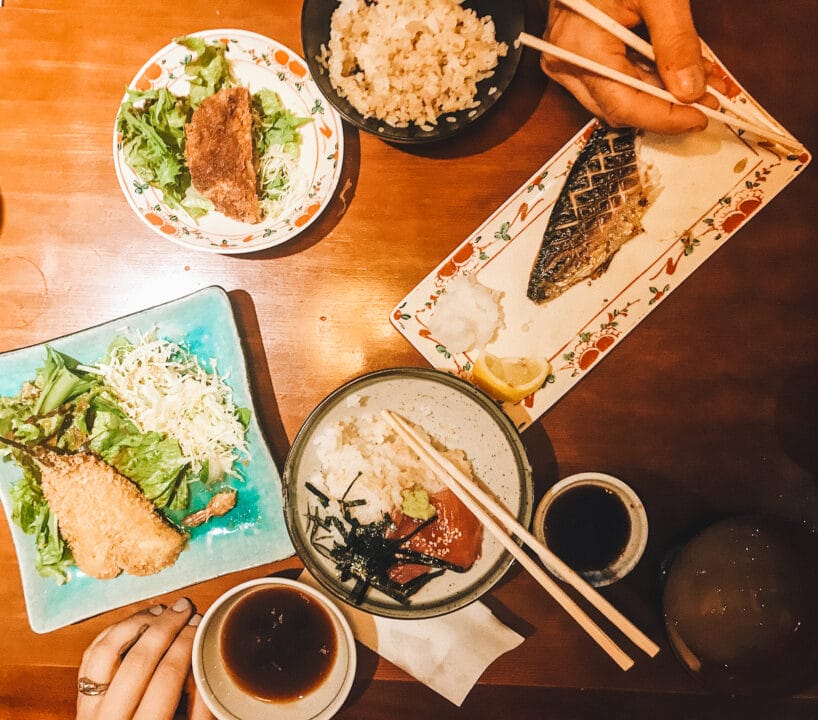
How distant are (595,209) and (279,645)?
1967mm

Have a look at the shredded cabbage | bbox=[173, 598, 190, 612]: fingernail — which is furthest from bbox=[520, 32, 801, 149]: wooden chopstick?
bbox=[173, 598, 190, 612]: fingernail

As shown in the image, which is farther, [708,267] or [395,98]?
[708,267]

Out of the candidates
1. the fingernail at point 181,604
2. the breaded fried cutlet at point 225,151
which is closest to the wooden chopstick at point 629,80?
the breaded fried cutlet at point 225,151

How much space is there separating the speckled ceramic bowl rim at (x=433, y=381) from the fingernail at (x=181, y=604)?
64 cm

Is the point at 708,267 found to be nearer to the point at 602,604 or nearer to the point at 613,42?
the point at 613,42

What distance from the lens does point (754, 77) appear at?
6.60 ft

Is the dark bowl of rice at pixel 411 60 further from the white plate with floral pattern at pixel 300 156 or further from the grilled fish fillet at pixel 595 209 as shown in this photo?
the grilled fish fillet at pixel 595 209

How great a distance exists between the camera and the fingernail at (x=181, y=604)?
2.14 meters

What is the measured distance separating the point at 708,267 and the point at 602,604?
4.09 ft

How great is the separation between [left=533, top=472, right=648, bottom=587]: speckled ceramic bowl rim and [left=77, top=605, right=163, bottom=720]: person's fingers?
1530 mm

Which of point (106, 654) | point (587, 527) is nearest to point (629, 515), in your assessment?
point (587, 527)

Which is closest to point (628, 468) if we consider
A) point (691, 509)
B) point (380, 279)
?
point (691, 509)

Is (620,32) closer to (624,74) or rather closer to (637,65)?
(624,74)

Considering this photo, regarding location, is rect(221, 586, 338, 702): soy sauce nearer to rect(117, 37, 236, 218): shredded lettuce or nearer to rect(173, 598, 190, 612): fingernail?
rect(173, 598, 190, 612): fingernail
